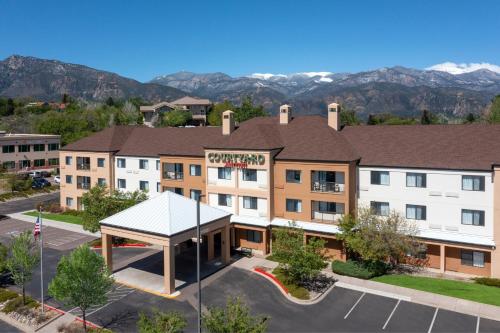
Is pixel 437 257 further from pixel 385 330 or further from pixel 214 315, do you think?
pixel 214 315

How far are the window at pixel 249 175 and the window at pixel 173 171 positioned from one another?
983 cm

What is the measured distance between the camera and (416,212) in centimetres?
3900

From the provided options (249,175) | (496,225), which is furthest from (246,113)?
(496,225)

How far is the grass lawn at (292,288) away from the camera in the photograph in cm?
3234

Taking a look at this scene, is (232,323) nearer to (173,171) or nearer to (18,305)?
(18,305)

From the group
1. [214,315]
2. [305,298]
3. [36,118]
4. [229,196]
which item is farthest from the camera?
[36,118]

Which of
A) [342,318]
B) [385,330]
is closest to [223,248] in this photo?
[342,318]

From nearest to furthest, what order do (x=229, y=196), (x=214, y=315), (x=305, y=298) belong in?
(x=214, y=315) → (x=305, y=298) → (x=229, y=196)

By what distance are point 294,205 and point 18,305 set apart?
2595 centimetres

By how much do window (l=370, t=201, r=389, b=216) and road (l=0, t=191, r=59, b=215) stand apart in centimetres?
5446

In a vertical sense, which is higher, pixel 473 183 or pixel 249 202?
pixel 473 183

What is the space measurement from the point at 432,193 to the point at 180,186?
2838cm

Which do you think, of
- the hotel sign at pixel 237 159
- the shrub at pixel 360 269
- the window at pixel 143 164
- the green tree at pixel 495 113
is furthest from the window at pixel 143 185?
the green tree at pixel 495 113

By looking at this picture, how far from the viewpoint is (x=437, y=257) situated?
3803 cm
